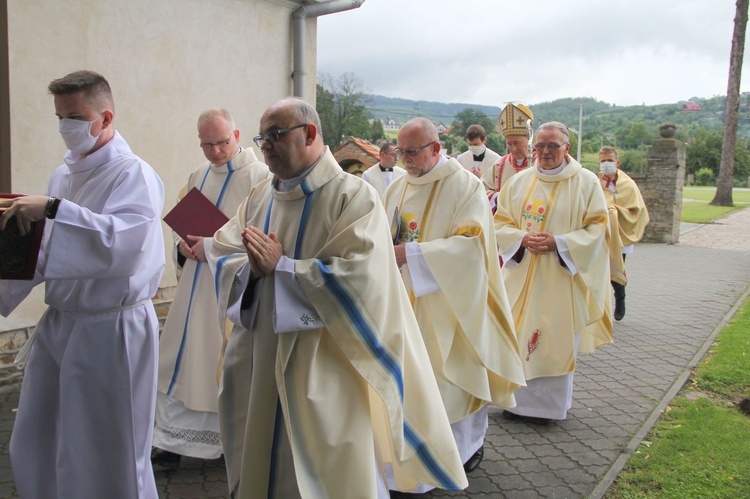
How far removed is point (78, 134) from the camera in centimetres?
301

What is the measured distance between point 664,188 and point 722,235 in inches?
165

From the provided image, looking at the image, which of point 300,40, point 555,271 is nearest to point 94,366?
point 555,271

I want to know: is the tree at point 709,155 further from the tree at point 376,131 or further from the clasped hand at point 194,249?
the clasped hand at point 194,249

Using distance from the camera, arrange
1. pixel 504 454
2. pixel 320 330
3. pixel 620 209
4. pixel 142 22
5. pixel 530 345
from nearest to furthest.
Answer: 1. pixel 320 330
2. pixel 504 454
3. pixel 530 345
4. pixel 142 22
5. pixel 620 209

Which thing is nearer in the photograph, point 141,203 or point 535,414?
point 141,203

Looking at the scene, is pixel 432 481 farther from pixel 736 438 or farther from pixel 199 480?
pixel 736 438

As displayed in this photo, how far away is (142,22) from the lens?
6234 millimetres

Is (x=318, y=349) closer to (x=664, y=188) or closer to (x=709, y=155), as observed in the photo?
(x=664, y=188)

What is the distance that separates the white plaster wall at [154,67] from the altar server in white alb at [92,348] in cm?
267

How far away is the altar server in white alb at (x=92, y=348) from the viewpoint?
3016mm

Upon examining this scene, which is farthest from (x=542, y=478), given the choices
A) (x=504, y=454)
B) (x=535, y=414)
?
(x=535, y=414)

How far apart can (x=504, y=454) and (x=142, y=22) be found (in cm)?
497

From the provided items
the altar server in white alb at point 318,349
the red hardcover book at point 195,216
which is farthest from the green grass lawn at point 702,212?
the altar server in white alb at point 318,349

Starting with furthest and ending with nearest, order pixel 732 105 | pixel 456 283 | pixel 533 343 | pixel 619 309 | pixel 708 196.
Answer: pixel 708 196, pixel 732 105, pixel 619 309, pixel 533 343, pixel 456 283
